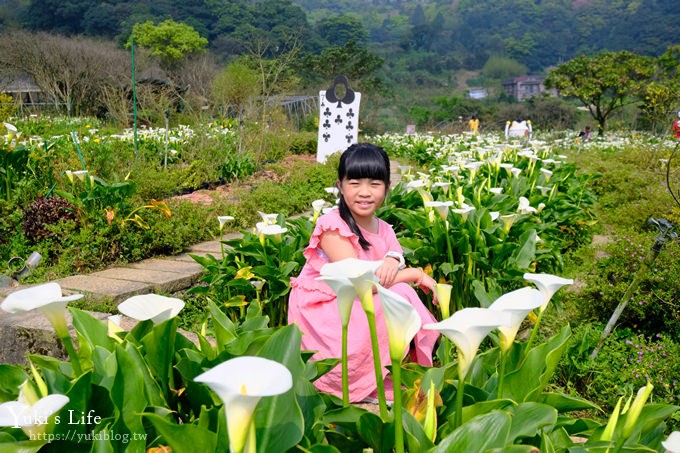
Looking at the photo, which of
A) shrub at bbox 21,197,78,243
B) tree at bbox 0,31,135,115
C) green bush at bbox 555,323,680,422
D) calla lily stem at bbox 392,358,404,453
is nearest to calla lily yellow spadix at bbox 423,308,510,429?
calla lily stem at bbox 392,358,404,453

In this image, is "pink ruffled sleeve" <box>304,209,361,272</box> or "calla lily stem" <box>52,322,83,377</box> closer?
"calla lily stem" <box>52,322,83,377</box>

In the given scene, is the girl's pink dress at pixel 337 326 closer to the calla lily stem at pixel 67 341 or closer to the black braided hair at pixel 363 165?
the black braided hair at pixel 363 165

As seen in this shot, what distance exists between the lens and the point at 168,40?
172 ft

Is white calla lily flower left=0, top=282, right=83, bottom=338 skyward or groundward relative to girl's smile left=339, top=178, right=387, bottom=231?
skyward

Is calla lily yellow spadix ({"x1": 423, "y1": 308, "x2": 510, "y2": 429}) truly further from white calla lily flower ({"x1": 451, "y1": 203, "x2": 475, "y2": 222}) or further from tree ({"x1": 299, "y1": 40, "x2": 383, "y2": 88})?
tree ({"x1": 299, "y1": 40, "x2": 383, "y2": 88})

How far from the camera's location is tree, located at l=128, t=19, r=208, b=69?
4981cm

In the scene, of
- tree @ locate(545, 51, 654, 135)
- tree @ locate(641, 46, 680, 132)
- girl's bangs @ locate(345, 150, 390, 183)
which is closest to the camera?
girl's bangs @ locate(345, 150, 390, 183)

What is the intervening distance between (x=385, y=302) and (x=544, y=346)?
64 cm

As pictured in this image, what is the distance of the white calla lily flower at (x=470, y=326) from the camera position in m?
1.02

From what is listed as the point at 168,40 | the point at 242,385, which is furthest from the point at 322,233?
the point at 168,40

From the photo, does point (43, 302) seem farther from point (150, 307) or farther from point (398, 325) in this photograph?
point (398, 325)

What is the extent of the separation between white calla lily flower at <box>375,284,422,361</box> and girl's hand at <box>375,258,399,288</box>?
4.22ft

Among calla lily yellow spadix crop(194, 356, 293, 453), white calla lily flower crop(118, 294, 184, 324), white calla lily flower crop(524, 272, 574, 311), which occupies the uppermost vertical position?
calla lily yellow spadix crop(194, 356, 293, 453)

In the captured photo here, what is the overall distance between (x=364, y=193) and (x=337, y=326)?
0.61m
